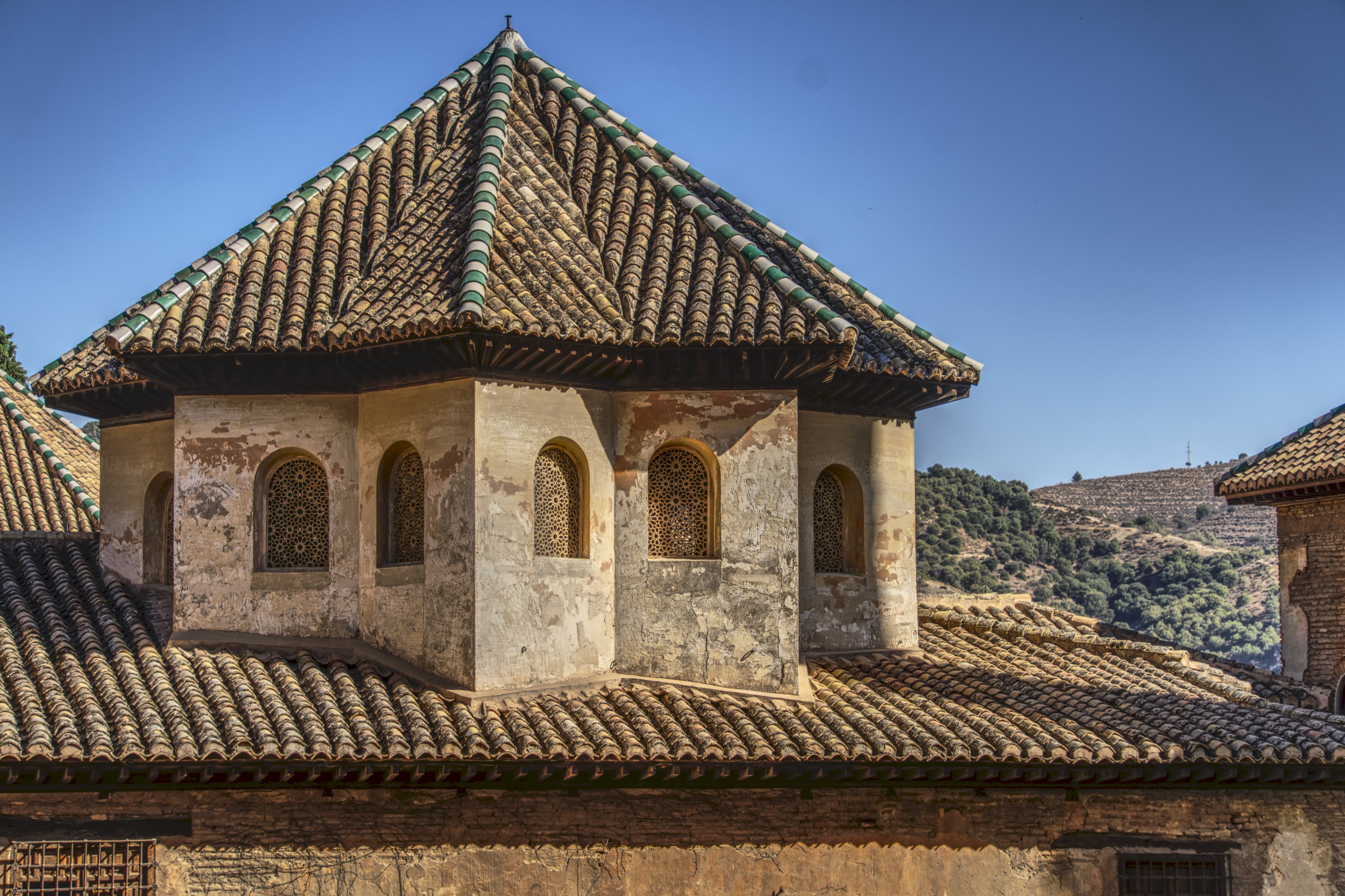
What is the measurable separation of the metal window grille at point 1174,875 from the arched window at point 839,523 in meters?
3.52

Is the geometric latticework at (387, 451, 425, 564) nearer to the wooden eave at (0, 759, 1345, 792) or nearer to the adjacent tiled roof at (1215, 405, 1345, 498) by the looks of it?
the wooden eave at (0, 759, 1345, 792)

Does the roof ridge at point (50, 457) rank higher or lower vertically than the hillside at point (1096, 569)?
higher

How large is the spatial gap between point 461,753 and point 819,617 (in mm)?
4208

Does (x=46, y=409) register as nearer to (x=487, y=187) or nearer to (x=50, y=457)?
(x=50, y=457)

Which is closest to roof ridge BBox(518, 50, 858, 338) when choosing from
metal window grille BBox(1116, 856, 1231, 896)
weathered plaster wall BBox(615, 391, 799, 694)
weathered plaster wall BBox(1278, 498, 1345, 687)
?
weathered plaster wall BBox(615, 391, 799, 694)

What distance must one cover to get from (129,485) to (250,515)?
2.44 m

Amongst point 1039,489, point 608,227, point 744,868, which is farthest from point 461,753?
point 1039,489

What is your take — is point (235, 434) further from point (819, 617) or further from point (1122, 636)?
point (1122, 636)

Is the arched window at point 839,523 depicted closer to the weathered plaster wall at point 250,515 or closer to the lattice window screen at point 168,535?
the weathered plaster wall at point 250,515

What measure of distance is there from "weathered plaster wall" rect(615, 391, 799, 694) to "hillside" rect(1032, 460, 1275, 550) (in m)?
35.8

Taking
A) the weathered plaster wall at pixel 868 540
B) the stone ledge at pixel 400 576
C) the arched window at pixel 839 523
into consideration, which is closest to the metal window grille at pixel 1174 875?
the weathered plaster wall at pixel 868 540

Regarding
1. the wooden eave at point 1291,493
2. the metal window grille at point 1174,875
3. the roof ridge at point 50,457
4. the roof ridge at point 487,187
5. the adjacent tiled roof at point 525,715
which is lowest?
the metal window grille at point 1174,875

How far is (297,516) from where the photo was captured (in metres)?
11.7

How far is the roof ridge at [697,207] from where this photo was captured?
36.1 feet
